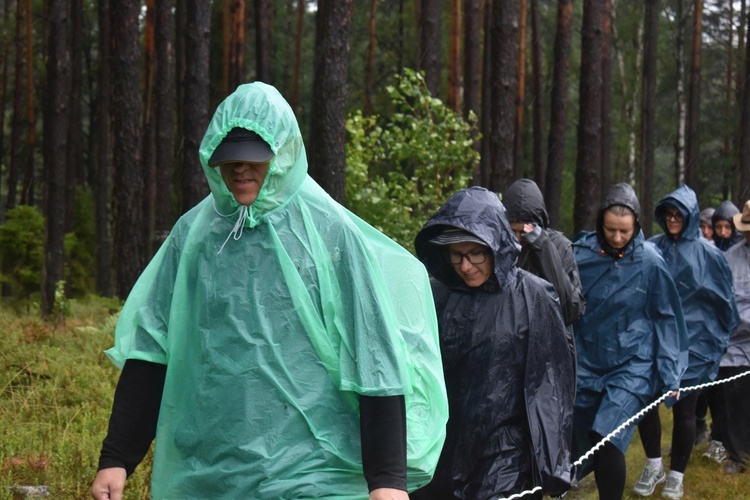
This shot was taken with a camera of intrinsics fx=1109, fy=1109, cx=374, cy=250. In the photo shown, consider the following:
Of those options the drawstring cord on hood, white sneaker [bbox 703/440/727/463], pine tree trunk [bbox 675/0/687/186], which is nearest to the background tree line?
pine tree trunk [bbox 675/0/687/186]

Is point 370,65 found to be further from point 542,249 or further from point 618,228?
point 542,249

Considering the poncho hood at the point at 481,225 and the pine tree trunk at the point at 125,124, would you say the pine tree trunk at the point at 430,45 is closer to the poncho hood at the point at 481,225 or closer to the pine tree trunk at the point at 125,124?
the pine tree trunk at the point at 125,124

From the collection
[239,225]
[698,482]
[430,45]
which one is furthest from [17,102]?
[239,225]

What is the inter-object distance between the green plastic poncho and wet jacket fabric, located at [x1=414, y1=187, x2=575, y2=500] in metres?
1.47

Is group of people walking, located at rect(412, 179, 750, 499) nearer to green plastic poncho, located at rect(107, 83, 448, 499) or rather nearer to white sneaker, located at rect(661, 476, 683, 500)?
white sneaker, located at rect(661, 476, 683, 500)

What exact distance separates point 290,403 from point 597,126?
1460 centimetres

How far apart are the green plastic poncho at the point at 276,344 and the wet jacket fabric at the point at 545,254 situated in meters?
3.20

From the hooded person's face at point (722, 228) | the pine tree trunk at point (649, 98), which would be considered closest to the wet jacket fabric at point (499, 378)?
the hooded person's face at point (722, 228)

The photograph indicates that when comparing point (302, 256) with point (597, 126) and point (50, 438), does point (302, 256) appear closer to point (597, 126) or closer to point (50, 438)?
point (50, 438)

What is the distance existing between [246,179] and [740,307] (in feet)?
25.7

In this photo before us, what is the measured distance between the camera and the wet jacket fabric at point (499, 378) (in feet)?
15.9

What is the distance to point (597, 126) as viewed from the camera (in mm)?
17078

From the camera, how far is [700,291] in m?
9.21

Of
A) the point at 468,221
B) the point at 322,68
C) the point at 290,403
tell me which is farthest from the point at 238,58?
the point at 290,403
